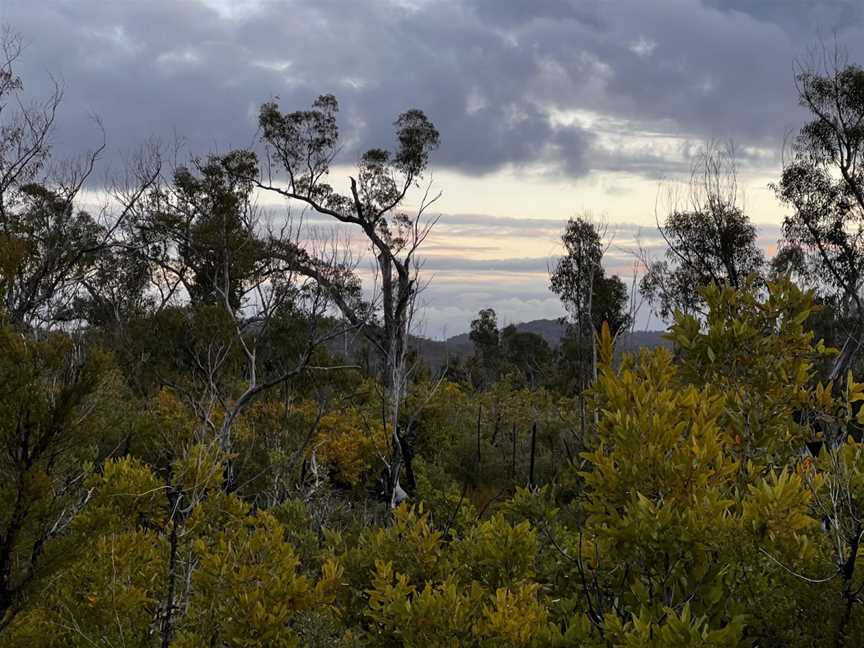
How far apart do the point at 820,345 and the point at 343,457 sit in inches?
537

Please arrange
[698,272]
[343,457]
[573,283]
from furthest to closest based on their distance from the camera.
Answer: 1. [573,283]
2. [698,272]
3. [343,457]

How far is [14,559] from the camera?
201 inches

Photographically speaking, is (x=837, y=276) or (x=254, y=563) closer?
(x=254, y=563)

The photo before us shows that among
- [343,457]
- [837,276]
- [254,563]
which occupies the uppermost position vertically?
[837,276]

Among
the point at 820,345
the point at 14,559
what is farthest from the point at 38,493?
the point at 820,345

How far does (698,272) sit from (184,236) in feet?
55.5

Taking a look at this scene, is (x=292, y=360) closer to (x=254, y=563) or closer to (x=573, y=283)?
(x=573, y=283)

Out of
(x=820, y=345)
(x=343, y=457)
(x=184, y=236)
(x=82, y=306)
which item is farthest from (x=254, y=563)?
(x=82, y=306)

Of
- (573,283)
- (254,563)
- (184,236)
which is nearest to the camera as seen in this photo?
(254,563)

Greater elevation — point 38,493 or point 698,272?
point 698,272

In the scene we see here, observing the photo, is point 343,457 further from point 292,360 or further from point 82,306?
point 82,306

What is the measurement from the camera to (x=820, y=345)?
335 centimetres

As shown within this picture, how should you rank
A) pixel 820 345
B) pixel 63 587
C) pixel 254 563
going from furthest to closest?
pixel 63 587 → pixel 254 563 → pixel 820 345

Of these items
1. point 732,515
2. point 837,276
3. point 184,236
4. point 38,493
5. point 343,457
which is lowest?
point 343,457
